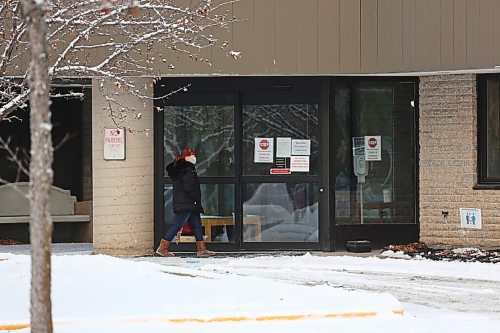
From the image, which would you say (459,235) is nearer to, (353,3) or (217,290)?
(353,3)

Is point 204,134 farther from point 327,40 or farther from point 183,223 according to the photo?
point 327,40

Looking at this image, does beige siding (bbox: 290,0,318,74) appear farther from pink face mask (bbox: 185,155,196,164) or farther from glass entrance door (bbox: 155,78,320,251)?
pink face mask (bbox: 185,155,196,164)

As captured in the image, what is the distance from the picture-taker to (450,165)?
17.2 metres

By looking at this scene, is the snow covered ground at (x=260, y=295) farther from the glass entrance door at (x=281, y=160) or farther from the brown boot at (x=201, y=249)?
the glass entrance door at (x=281, y=160)

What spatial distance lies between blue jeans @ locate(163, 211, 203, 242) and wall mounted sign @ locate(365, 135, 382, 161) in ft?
9.51

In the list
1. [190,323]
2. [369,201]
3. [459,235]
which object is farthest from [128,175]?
[190,323]

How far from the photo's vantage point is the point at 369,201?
1761cm

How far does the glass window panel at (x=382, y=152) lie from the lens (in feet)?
57.5

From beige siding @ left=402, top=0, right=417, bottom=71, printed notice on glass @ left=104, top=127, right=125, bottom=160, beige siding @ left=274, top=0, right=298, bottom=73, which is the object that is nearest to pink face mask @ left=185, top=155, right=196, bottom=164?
printed notice on glass @ left=104, top=127, right=125, bottom=160

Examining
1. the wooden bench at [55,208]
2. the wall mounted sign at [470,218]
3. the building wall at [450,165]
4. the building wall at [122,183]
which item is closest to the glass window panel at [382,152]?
the building wall at [450,165]

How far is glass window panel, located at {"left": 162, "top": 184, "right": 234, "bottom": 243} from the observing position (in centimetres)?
1745

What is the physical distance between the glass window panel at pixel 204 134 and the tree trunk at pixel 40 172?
33.1 ft

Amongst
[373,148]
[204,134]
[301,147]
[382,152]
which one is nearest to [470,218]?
[382,152]

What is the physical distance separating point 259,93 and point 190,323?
7842 millimetres
